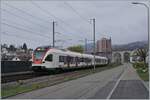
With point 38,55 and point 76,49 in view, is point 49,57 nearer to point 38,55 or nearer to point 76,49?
point 38,55

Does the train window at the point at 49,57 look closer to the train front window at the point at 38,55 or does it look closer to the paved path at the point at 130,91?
the train front window at the point at 38,55

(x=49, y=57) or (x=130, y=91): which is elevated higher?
(x=49, y=57)

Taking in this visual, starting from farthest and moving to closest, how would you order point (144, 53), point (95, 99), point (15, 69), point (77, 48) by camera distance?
point (77, 48)
point (144, 53)
point (15, 69)
point (95, 99)

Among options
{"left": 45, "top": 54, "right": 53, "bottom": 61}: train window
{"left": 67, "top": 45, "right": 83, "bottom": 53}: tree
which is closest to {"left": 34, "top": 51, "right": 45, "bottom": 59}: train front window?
{"left": 45, "top": 54, "right": 53, "bottom": 61}: train window

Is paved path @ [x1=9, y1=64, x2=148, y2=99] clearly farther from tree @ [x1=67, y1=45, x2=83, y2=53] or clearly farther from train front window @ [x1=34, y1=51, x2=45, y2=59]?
tree @ [x1=67, y1=45, x2=83, y2=53]

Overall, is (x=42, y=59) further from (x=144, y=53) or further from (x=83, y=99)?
(x=144, y=53)

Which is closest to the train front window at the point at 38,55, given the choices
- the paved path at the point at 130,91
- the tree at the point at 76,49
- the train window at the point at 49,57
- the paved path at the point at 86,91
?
the train window at the point at 49,57

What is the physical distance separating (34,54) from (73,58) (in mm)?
12491

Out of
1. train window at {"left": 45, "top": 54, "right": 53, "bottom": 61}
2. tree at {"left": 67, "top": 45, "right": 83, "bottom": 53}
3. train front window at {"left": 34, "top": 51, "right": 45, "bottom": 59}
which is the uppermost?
tree at {"left": 67, "top": 45, "right": 83, "bottom": 53}

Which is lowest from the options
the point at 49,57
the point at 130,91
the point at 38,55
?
the point at 130,91

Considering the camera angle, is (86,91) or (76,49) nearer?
(86,91)

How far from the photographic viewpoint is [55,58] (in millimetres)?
44375

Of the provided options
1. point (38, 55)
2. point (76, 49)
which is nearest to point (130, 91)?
point (38, 55)

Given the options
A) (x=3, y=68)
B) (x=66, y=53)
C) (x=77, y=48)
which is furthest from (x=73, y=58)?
(x=77, y=48)
